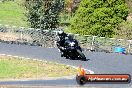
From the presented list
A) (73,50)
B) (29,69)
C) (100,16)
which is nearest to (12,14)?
(100,16)

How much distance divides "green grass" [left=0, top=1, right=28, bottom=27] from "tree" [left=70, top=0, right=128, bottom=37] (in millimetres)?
16139

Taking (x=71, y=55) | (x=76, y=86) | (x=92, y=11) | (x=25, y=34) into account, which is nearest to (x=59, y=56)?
(x=71, y=55)

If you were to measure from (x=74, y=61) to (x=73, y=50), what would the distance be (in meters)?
0.77

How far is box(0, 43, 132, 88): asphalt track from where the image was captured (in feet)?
65.2

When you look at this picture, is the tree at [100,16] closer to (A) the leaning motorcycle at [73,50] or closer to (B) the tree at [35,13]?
(B) the tree at [35,13]

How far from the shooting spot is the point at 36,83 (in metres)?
19.8

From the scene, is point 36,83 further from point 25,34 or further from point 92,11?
point 92,11

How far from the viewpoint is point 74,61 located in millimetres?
27328

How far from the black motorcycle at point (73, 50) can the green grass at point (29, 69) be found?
84.3 inches

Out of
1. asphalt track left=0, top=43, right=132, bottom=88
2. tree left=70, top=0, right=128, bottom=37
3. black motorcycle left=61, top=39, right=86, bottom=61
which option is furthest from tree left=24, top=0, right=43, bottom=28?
black motorcycle left=61, top=39, right=86, bottom=61

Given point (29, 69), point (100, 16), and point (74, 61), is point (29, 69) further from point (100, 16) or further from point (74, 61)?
point (100, 16)

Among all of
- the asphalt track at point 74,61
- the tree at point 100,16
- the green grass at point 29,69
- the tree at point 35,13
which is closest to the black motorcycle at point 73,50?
the asphalt track at point 74,61

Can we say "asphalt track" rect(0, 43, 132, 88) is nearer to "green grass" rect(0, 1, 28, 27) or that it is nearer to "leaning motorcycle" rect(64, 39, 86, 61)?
"leaning motorcycle" rect(64, 39, 86, 61)

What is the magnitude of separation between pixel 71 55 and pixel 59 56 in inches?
63.8
